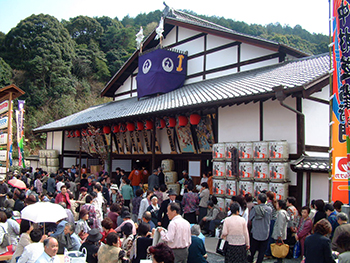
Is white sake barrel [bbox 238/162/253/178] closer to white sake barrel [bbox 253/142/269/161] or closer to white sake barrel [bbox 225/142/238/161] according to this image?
white sake barrel [bbox 253/142/269/161]

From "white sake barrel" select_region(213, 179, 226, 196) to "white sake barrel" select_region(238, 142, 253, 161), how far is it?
1.12 metres

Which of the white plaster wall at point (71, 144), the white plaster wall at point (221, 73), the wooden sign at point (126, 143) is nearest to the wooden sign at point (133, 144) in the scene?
the wooden sign at point (126, 143)

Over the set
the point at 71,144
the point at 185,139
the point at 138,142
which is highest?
the point at 185,139

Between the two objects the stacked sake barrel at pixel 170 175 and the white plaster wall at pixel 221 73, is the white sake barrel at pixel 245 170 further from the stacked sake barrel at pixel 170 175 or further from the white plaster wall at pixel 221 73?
the white plaster wall at pixel 221 73

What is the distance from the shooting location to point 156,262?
3.41 metres

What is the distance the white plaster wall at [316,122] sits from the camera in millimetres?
8961

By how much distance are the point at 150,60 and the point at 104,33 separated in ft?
121

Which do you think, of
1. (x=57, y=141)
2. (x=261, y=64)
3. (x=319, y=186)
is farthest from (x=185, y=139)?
(x=57, y=141)

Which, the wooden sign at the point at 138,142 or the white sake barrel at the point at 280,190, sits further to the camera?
the wooden sign at the point at 138,142

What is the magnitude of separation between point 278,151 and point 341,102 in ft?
9.38

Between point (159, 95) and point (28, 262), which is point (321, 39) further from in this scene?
point (28, 262)

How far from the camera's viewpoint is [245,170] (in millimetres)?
9312

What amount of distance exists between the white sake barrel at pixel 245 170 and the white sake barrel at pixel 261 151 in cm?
31

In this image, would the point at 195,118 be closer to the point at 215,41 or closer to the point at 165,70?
the point at 215,41
